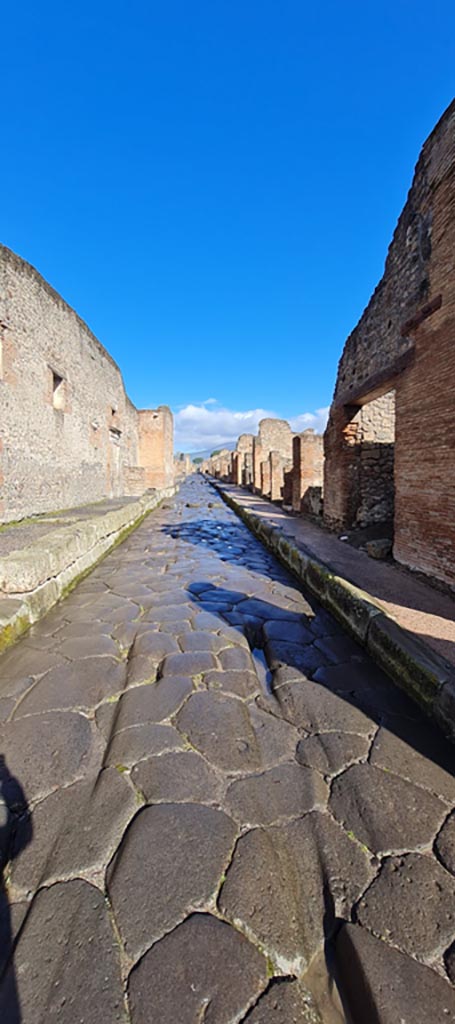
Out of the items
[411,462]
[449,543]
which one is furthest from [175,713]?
[411,462]

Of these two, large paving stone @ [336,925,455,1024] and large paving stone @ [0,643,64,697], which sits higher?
large paving stone @ [0,643,64,697]

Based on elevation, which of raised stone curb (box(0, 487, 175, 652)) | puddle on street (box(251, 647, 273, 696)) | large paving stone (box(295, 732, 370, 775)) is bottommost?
puddle on street (box(251, 647, 273, 696))

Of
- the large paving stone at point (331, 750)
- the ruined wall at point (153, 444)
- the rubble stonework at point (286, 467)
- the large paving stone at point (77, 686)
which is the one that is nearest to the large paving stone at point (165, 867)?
the large paving stone at point (331, 750)

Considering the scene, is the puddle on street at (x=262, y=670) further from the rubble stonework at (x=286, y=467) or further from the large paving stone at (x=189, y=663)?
the rubble stonework at (x=286, y=467)

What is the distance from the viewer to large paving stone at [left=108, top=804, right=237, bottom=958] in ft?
3.94

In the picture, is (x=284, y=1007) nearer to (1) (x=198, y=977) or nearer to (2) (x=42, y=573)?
(1) (x=198, y=977)

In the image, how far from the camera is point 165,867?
1.37 meters

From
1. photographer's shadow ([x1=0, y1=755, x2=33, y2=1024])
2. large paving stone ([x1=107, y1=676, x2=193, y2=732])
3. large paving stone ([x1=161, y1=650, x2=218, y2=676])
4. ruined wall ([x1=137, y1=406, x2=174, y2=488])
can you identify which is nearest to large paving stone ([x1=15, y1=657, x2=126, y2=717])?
large paving stone ([x1=107, y1=676, x2=193, y2=732])

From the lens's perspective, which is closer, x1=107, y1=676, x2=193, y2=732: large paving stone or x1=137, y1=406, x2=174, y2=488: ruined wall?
x1=107, y1=676, x2=193, y2=732: large paving stone

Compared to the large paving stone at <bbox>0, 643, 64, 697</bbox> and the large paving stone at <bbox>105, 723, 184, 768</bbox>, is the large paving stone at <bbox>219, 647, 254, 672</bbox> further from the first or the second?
the large paving stone at <bbox>0, 643, 64, 697</bbox>

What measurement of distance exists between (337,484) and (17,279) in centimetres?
781

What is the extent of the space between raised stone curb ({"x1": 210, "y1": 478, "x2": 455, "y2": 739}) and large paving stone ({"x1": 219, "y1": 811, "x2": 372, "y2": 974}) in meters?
1.03

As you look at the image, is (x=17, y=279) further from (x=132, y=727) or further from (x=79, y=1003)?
(x=79, y=1003)

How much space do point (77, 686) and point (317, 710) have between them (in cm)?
153
